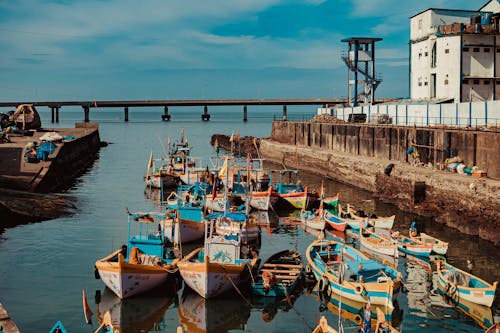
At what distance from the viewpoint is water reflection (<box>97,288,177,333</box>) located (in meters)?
20.2

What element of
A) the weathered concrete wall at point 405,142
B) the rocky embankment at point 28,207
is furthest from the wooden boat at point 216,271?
the weathered concrete wall at point 405,142

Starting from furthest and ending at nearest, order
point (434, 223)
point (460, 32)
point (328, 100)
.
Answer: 1. point (328, 100)
2. point (460, 32)
3. point (434, 223)

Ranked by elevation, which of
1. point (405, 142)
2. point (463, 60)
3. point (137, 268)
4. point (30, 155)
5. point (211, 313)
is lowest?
point (211, 313)

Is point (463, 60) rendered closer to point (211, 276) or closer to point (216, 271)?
point (216, 271)

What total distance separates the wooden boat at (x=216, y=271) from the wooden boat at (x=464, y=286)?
26.0ft

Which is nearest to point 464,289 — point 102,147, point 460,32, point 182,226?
point 182,226

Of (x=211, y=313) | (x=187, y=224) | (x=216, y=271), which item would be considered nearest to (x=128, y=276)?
(x=216, y=271)

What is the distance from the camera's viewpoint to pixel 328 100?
17712 centimetres

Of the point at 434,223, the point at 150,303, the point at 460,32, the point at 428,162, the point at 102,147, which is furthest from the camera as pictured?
the point at 102,147

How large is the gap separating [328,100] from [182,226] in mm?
152504

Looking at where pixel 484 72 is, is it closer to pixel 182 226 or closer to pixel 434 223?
pixel 434 223

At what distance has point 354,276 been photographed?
23094mm

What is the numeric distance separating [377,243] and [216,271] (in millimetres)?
10901

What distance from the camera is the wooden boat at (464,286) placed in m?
20.9
